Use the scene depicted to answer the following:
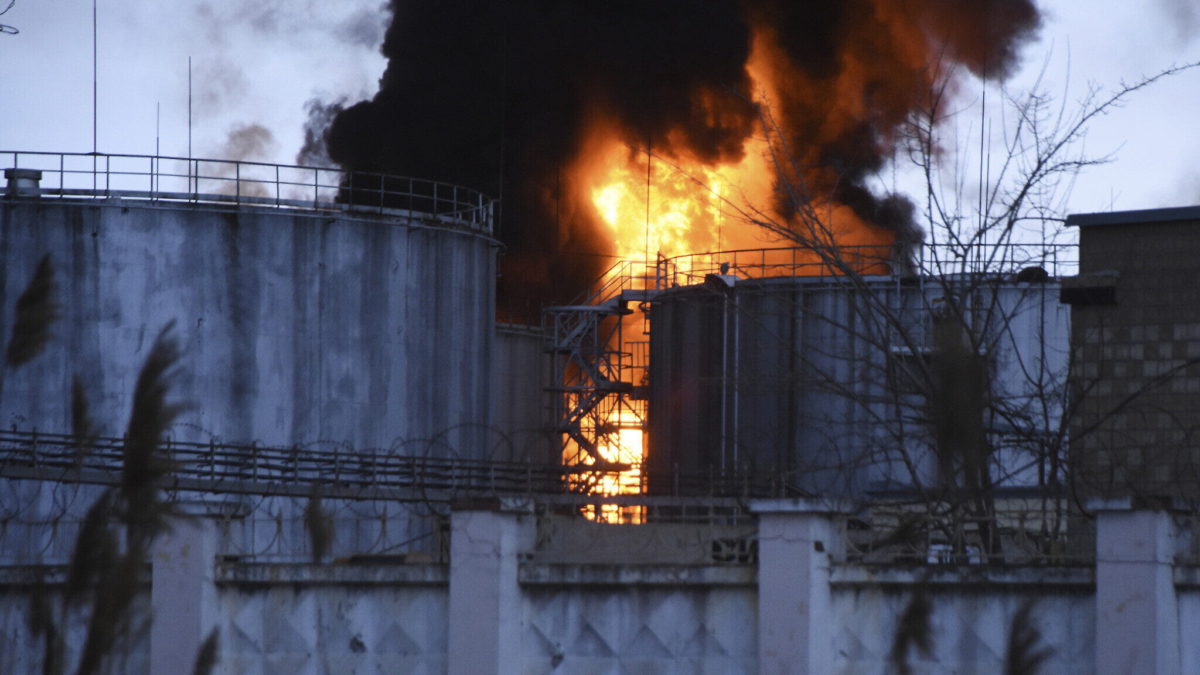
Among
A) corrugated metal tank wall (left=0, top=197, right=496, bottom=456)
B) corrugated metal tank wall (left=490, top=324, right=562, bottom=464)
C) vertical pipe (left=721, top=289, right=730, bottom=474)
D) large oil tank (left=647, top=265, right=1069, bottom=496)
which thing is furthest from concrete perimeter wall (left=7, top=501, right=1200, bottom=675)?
corrugated metal tank wall (left=490, top=324, right=562, bottom=464)

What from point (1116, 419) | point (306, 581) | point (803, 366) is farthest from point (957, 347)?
point (803, 366)

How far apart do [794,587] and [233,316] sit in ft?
56.8

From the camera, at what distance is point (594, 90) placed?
57.3m

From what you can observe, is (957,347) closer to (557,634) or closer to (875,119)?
(557,634)

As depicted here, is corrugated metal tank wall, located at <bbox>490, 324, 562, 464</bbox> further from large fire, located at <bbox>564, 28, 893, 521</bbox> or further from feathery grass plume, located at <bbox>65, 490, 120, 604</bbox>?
feathery grass plume, located at <bbox>65, 490, 120, 604</bbox>

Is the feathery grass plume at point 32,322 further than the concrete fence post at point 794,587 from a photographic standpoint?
No

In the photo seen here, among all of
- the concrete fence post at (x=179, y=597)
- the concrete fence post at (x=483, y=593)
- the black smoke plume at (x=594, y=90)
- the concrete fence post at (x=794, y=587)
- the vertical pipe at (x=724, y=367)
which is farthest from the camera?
the black smoke plume at (x=594, y=90)

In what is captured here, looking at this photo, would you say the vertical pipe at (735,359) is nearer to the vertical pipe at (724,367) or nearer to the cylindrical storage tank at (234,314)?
the vertical pipe at (724,367)

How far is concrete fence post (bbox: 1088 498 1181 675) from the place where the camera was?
49.4 ft

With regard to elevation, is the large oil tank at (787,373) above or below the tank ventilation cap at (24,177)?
below

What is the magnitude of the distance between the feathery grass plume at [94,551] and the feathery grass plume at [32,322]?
658 millimetres

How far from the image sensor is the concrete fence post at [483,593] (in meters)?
16.9

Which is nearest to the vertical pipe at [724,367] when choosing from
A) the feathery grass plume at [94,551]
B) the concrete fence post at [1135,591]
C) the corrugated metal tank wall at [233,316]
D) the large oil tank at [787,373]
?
the large oil tank at [787,373]

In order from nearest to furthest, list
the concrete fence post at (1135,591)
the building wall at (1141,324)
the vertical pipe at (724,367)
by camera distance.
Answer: the concrete fence post at (1135,591), the building wall at (1141,324), the vertical pipe at (724,367)
